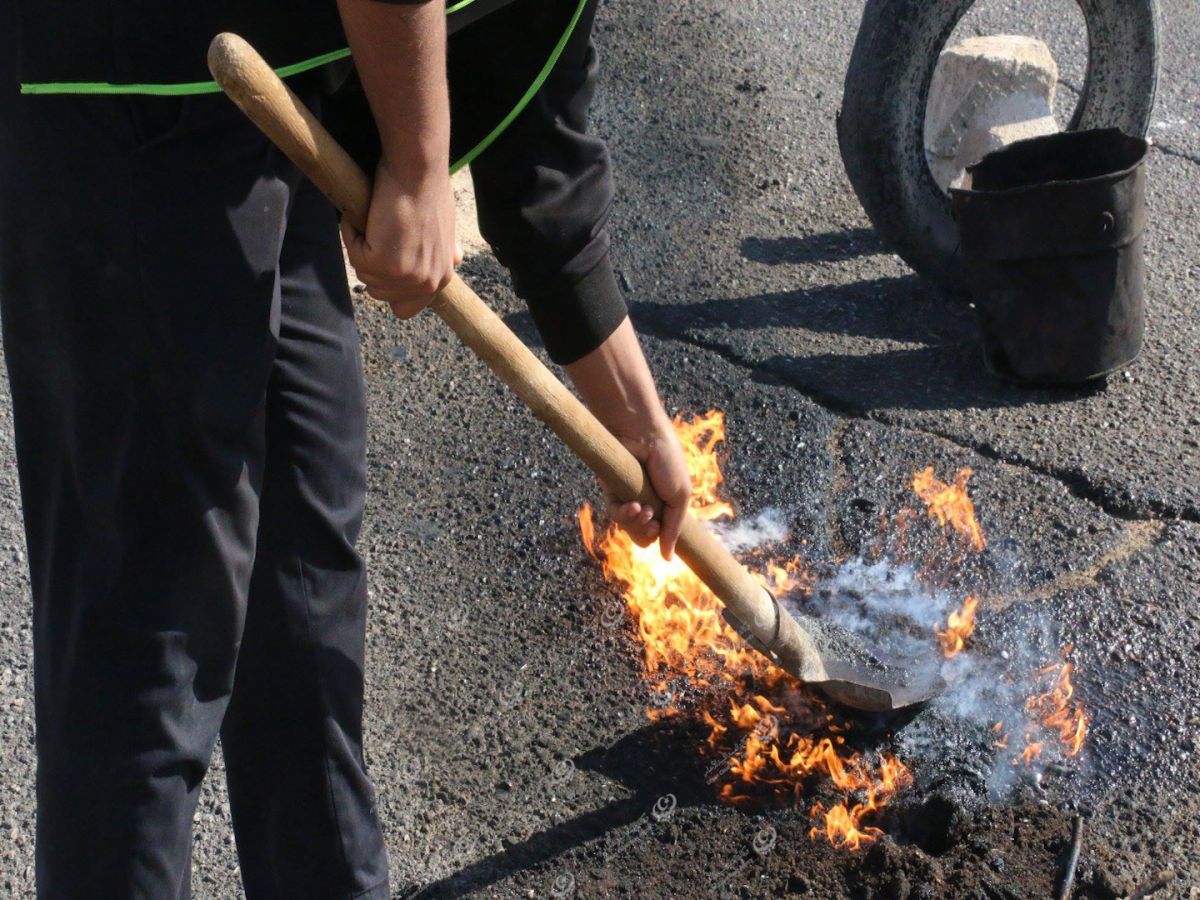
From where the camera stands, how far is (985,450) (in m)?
3.51

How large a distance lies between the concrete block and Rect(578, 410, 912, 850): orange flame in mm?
2200

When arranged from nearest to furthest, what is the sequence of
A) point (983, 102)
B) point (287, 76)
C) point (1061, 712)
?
point (287, 76) → point (1061, 712) → point (983, 102)

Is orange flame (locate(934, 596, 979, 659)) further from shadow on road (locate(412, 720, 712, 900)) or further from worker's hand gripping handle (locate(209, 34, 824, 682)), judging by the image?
shadow on road (locate(412, 720, 712, 900))

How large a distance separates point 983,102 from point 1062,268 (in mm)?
1262

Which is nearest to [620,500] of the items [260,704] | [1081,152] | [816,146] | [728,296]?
[260,704]

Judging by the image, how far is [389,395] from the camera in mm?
3746

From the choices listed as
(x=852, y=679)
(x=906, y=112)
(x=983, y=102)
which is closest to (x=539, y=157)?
(x=852, y=679)

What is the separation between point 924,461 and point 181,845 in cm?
225

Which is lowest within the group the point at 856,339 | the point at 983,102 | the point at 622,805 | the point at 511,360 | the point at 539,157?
the point at 622,805

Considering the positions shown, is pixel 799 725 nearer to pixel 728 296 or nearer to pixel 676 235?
pixel 728 296

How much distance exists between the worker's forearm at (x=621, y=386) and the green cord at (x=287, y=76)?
0.41 m

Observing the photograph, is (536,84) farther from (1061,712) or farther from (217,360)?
(1061,712)

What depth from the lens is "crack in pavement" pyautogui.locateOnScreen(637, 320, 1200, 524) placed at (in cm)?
326

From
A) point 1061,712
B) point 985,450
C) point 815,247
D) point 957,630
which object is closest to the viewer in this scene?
point 1061,712
